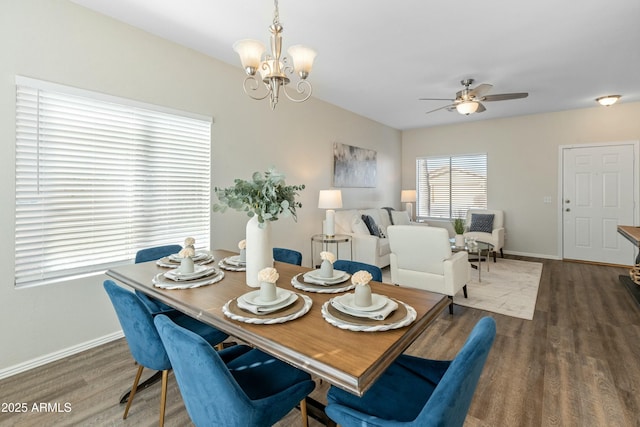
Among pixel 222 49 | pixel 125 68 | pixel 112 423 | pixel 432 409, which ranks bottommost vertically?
pixel 112 423

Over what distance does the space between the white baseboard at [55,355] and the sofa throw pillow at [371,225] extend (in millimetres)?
3498

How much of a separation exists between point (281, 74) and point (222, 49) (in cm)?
153

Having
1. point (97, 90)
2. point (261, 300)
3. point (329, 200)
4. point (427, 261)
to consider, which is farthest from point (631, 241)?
point (97, 90)

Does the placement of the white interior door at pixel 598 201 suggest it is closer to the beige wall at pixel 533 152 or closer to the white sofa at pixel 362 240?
the beige wall at pixel 533 152

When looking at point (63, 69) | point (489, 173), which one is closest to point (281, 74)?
point (63, 69)

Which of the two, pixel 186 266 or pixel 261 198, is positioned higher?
pixel 261 198

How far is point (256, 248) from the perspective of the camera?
164 cm

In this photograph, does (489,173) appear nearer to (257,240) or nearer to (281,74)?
(281,74)

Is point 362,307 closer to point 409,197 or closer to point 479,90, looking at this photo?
point 479,90

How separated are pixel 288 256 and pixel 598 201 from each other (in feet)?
18.8

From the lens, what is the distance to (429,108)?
5.27 meters

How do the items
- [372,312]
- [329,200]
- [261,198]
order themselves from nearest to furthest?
[372,312] → [261,198] → [329,200]

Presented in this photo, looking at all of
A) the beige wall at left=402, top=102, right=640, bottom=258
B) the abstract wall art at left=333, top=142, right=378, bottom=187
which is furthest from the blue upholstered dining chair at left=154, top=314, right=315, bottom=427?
the beige wall at left=402, top=102, right=640, bottom=258

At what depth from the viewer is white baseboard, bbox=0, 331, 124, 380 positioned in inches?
83.8
